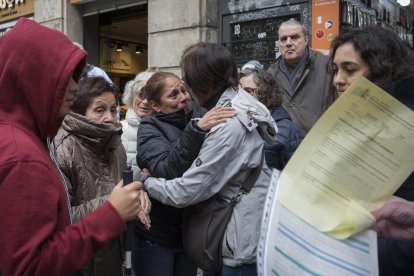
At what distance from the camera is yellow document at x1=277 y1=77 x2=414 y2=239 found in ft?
3.49

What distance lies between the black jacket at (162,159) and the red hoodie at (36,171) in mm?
807

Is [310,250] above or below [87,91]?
below

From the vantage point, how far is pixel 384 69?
60.2 inches

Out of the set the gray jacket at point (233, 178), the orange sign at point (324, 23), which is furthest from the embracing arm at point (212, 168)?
the orange sign at point (324, 23)

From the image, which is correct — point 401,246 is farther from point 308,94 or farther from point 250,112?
point 308,94

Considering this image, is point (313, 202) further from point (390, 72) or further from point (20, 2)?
point (20, 2)

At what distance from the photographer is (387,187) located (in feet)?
3.57

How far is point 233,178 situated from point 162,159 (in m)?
0.41

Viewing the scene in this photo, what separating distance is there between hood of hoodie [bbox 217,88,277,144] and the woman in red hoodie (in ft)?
2.44

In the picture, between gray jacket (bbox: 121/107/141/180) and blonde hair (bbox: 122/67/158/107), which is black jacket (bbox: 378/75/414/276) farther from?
blonde hair (bbox: 122/67/158/107)

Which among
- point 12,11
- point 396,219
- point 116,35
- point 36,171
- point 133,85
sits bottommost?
point 396,219

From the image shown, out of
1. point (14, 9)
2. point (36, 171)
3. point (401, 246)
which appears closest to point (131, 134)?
point (36, 171)

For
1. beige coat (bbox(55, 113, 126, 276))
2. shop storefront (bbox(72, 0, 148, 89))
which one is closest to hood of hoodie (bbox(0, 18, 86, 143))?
beige coat (bbox(55, 113, 126, 276))

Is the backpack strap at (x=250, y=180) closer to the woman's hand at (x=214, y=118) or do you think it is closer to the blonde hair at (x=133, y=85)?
the woman's hand at (x=214, y=118)
